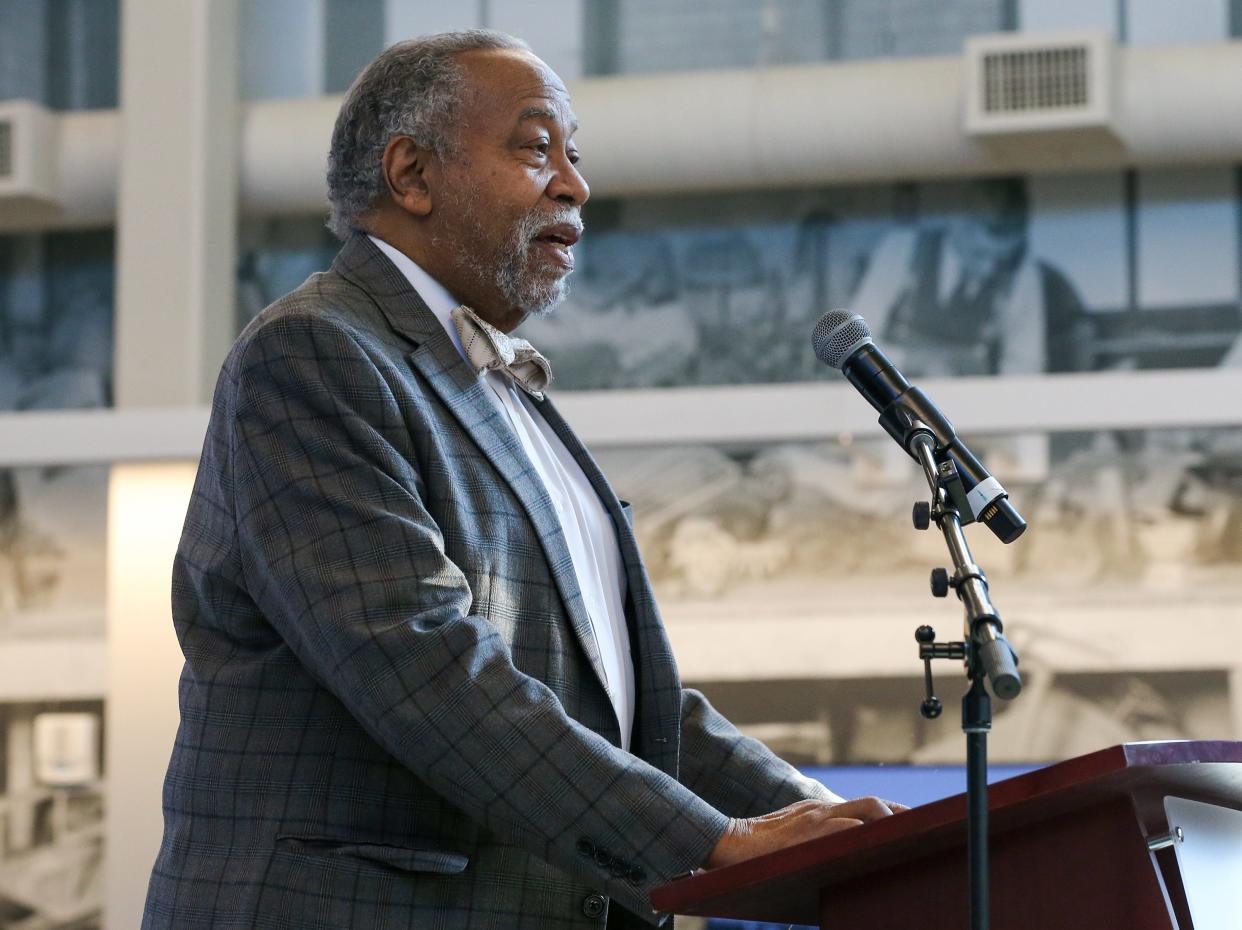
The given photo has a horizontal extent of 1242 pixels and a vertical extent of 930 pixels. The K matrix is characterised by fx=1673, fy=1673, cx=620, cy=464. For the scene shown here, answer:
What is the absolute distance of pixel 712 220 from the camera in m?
6.16

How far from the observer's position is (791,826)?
1.45 meters

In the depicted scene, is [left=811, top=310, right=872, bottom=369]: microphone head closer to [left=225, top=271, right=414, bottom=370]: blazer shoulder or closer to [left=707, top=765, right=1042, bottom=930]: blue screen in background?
[left=225, top=271, right=414, bottom=370]: blazer shoulder

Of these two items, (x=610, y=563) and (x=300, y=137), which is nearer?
(x=610, y=563)

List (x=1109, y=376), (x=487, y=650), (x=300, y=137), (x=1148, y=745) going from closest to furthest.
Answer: (x=1148, y=745) < (x=487, y=650) < (x=1109, y=376) < (x=300, y=137)

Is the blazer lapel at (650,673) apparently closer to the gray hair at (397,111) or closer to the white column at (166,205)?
the gray hair at (397,111)

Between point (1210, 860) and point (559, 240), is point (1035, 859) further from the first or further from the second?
point (559, 240)

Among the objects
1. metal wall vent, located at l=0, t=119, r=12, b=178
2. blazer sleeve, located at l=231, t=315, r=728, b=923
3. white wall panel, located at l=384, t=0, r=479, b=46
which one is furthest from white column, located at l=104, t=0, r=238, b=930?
blazer sleeve, located at l=231, t=315, r=728, b=923

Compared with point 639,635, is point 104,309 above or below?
above

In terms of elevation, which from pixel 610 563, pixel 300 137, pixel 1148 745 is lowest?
pixel 1148 745

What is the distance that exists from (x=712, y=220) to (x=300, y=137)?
5.07ft

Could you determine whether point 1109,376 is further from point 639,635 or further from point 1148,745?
point 1148,745

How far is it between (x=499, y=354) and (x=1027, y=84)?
161 inches

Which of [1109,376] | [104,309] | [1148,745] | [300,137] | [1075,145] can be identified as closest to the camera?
[1148,745]

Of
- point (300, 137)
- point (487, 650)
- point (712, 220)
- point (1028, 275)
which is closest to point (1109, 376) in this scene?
point (1028, 275)
